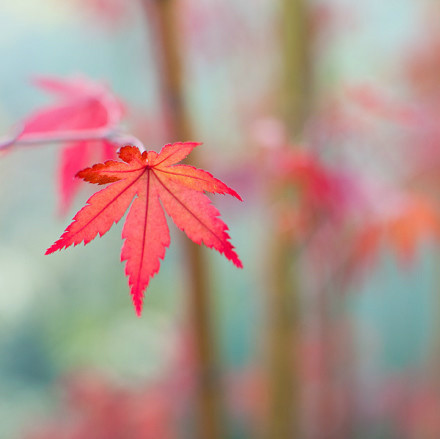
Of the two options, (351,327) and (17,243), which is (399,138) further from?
(17,243)

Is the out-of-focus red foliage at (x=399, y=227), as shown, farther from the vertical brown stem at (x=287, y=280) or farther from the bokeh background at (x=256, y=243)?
the vertical brown stem at (x=287, y=280)

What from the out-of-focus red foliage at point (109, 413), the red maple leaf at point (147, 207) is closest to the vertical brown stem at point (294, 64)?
the red maple leaf at point (147, 207)

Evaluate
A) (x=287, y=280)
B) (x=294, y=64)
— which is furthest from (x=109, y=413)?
(x=294, y=64)

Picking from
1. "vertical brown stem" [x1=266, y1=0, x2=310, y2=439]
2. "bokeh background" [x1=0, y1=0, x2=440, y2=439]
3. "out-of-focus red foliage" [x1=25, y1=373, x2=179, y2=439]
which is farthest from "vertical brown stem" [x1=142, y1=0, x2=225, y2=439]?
"out-of-focus red foliage" [x1=25, y1=373, x2=179, y2=439]

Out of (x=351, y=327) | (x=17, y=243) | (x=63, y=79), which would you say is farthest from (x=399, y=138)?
(x=17, y=243)

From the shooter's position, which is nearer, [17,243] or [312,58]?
[312,58]

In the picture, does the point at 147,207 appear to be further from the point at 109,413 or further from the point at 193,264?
the point at 109,413
